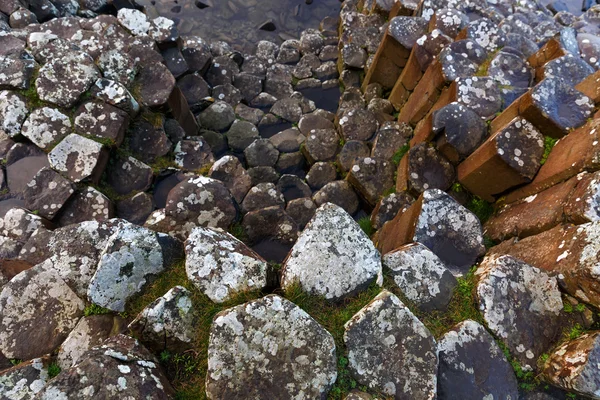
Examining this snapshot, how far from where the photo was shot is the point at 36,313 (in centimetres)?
373

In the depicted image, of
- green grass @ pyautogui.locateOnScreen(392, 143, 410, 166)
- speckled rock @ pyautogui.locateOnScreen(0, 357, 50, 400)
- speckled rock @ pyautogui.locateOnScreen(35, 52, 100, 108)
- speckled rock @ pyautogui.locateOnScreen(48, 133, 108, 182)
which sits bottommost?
speckled rock @ pyautogui.locateOnScreen(48, 133, 108, 182)

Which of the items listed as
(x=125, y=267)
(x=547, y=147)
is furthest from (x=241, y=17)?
(x=125, y=267)

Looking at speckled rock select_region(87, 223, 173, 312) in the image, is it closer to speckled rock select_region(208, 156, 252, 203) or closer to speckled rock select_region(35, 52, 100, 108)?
speckled rock select_region(208, 156, 252, 203)

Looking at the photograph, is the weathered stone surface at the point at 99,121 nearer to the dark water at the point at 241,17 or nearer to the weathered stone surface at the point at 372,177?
the weathered stone surface at the point at 372,177

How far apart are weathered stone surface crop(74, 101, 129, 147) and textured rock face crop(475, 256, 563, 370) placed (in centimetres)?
582

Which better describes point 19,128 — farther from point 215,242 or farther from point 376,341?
point 376,341

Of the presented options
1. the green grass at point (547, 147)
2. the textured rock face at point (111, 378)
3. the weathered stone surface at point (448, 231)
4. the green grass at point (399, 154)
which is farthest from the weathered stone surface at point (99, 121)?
the green grass at point (547, 147)

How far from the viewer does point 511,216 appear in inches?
211

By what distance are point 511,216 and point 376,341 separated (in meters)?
3.24

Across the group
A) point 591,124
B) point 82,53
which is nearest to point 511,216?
point 591,124

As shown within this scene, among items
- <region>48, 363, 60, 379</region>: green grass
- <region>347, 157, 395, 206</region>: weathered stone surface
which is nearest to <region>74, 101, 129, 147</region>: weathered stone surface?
<region>48, 363, 60, 379</region>: green grass

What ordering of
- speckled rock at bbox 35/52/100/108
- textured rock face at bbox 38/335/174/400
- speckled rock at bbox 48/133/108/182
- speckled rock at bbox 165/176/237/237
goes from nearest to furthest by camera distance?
textured rock face at bbox 38/335/174/400 < speckled rock at bbox 165/176/237/237 < speckled rock at bbox 48/133/108/182 < speckled rock at bbox 35/52/100/108

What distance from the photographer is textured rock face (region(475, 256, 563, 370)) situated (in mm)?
3528

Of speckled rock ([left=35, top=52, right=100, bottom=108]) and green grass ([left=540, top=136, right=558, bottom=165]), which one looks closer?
green grass ([left=540, top=136, right=558, bottom=165])
